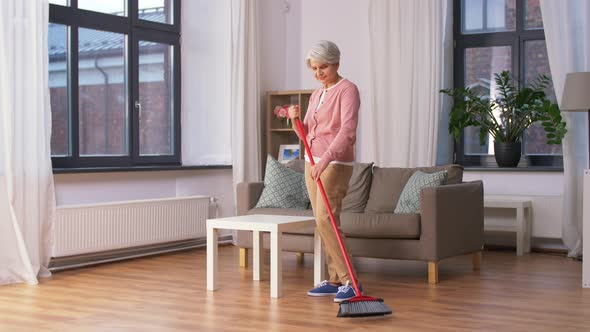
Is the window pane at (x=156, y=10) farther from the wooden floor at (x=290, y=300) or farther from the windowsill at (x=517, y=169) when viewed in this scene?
the windowsill at (x=517, y=169)

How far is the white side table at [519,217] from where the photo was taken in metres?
6.34

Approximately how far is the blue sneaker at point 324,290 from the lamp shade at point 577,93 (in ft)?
7.49

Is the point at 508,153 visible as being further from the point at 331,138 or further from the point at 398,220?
the point at 331,138

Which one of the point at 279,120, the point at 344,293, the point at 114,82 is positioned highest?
the point at 114,82

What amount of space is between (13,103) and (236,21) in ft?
8.47

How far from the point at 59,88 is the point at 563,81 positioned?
3.88m

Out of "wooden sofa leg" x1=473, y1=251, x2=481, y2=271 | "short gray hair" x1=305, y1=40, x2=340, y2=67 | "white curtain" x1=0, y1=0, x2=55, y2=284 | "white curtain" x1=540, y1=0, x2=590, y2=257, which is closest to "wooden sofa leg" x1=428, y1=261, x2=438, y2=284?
"wooden sofa leg" x1=473, y1=251, x2=481, y2=271

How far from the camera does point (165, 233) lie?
6.40 metres

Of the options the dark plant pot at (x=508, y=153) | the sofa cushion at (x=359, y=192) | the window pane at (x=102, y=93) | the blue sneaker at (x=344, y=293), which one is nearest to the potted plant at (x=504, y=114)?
the dark plant pot at (x=508, y=153)

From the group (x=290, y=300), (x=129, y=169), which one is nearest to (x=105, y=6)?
(x=129, y=169)

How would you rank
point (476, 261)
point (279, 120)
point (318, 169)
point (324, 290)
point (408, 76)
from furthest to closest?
point (279, 120), point (408, 76), point (476, 261), point (324, 290), point (318, 169)

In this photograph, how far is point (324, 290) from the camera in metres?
4.43

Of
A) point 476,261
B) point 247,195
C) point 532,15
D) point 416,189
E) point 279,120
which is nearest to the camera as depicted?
point 416,189

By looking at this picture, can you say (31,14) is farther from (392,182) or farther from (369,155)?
(369,155)
